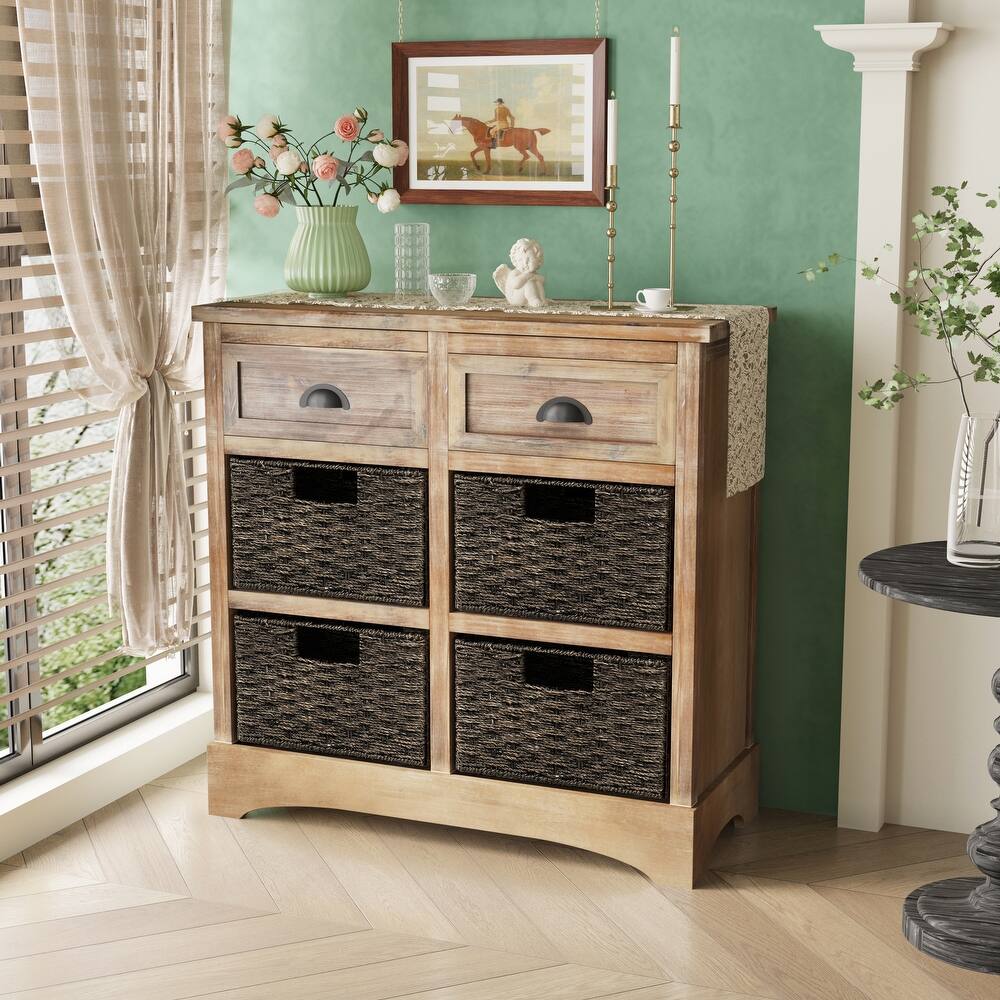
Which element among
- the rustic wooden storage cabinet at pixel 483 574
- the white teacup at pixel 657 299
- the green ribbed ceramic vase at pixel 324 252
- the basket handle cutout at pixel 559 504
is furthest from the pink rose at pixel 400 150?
the basket handle cutout at pixel 559 504

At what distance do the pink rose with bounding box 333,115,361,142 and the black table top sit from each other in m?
1.41

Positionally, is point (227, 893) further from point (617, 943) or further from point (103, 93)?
point (103, 93)

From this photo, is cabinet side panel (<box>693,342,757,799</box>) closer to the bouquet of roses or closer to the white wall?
the white wall

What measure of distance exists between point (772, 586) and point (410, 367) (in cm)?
97

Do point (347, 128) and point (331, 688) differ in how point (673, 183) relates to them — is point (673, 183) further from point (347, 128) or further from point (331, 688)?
point (331, 688)

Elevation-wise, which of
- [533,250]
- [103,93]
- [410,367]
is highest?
[103,93]

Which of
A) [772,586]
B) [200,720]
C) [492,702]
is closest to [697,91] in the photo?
[772,586]

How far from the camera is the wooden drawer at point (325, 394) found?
2793mm

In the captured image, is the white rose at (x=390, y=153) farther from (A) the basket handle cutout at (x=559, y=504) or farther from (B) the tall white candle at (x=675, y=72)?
(A) the basket handle cutout at (x=559, y=504)

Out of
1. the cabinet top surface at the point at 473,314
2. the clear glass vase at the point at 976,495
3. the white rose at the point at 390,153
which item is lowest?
the clear glass vase at the point at 976,495

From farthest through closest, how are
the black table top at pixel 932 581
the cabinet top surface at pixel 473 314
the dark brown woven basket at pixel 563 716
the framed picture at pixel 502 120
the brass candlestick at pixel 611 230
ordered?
the framed picture at pixel 502 120 → the brass candlestick at pixel 611 230 → the dark brown woven basket at pixel 563 716 → the cabinet top surface at pixel 473 314 → the black table top at pixel 932 581

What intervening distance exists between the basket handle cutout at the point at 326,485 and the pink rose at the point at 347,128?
2.35 ft

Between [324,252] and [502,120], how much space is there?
1.70 feet

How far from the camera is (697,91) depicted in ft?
9.77
